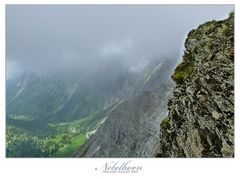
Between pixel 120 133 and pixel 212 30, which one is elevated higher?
pixel 212 30

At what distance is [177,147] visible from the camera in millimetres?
19438

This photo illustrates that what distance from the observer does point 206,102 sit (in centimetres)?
1759

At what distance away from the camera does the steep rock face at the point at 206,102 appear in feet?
52.5

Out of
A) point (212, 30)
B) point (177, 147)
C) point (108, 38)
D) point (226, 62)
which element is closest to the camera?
point (226, 62)

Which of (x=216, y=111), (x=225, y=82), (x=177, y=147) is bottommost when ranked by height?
(x=177, y=147)

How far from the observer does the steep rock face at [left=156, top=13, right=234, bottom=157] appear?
16.0 metres
